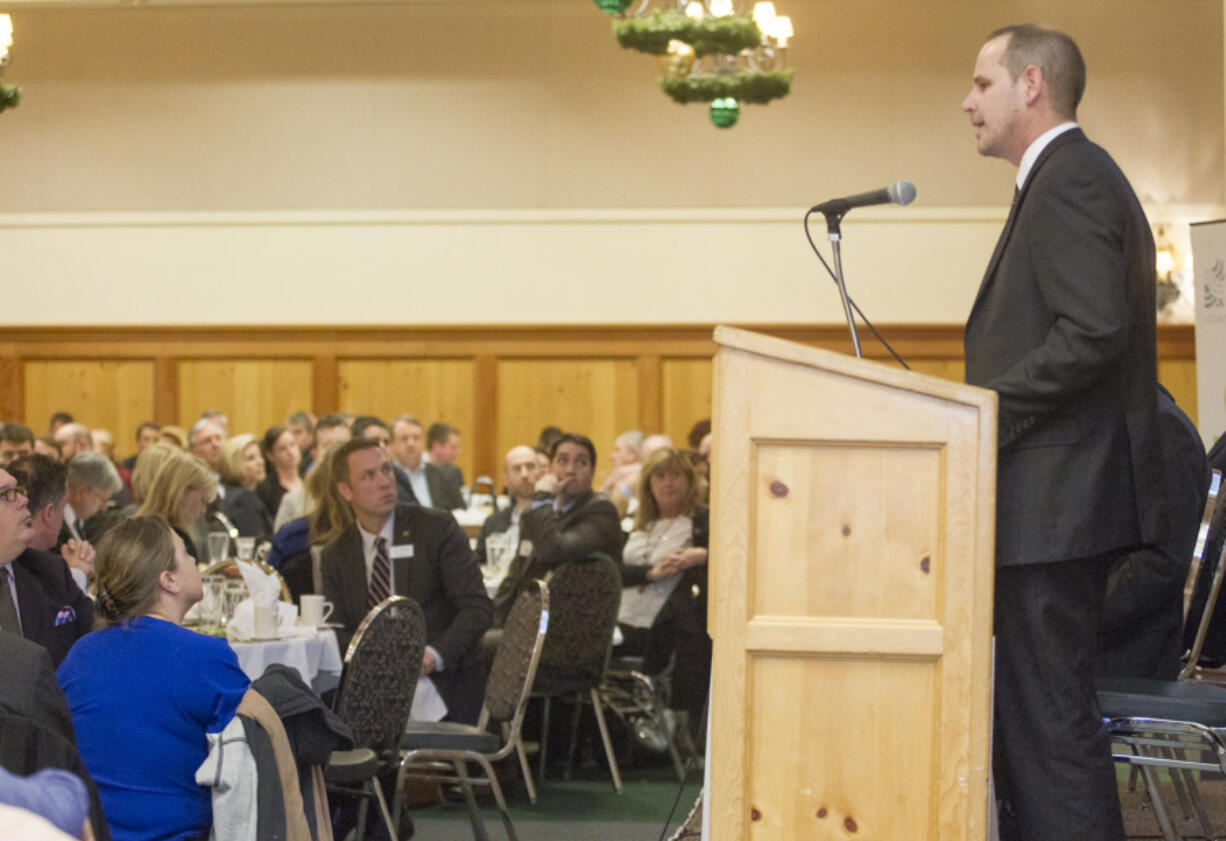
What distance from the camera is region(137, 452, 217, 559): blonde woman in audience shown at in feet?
18.4

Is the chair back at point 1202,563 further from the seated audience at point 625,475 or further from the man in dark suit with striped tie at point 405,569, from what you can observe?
the seated audience at point 625,475

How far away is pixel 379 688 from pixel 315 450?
19.4ft

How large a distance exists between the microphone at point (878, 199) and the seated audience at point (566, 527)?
353 cm

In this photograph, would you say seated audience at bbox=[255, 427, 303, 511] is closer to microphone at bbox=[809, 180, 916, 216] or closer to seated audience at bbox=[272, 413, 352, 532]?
seated audience at bbox=[272, 413, 352, 532]

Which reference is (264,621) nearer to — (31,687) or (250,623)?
(250,623)

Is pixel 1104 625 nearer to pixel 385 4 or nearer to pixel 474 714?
pixel 474 714

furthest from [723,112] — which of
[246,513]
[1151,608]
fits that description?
[1151,608]

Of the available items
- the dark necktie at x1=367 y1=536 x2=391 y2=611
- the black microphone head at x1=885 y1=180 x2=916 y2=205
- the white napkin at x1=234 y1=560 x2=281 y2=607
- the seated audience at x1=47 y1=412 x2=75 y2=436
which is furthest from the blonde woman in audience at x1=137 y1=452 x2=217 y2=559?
the seated audience at x1=47 y1=412 x2=75 y2=436

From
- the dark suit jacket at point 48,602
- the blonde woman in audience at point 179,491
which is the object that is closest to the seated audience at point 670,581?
the blonde woman in audience at point 179,491

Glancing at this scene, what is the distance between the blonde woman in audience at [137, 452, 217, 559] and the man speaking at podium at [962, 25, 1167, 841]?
12.7 feet

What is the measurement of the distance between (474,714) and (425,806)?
0.56m

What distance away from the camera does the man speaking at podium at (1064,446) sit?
7.64ft

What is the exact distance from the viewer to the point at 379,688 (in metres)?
4.07

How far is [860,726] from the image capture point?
2.18 m
